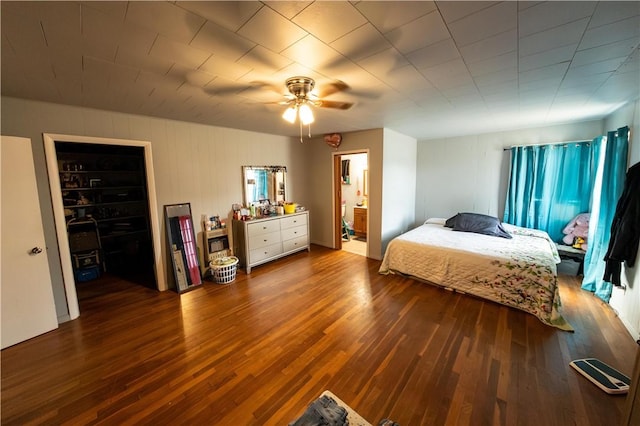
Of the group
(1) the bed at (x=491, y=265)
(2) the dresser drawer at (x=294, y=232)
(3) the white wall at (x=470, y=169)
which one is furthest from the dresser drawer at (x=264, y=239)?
(3) the white wall at (x=470, y=169)

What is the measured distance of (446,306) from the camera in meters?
2.82

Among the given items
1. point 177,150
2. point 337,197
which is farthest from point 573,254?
point 177,150

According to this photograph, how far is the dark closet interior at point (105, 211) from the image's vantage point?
3721mm

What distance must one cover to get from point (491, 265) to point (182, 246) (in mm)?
4085

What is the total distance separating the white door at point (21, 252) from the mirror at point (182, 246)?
3.81 feet

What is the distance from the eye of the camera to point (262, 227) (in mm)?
4086

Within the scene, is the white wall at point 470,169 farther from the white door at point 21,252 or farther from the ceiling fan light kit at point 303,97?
the white door at point 21,252

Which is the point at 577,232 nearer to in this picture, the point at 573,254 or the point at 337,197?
the point at 573,254

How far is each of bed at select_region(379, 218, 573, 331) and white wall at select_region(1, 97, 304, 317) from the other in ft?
8.93

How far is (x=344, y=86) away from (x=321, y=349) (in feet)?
7.81

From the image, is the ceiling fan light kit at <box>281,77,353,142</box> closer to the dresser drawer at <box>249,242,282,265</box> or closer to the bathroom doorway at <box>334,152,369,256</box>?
the dresser drawer at <box>249,242,282,265</box>

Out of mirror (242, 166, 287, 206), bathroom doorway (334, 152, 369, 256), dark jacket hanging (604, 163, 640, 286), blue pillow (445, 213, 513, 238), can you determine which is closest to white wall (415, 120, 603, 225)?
blue pillow (445, 213, 513, 238)

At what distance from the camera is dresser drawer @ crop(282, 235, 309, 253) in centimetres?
451

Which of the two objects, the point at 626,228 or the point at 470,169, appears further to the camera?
the point at 470,169
